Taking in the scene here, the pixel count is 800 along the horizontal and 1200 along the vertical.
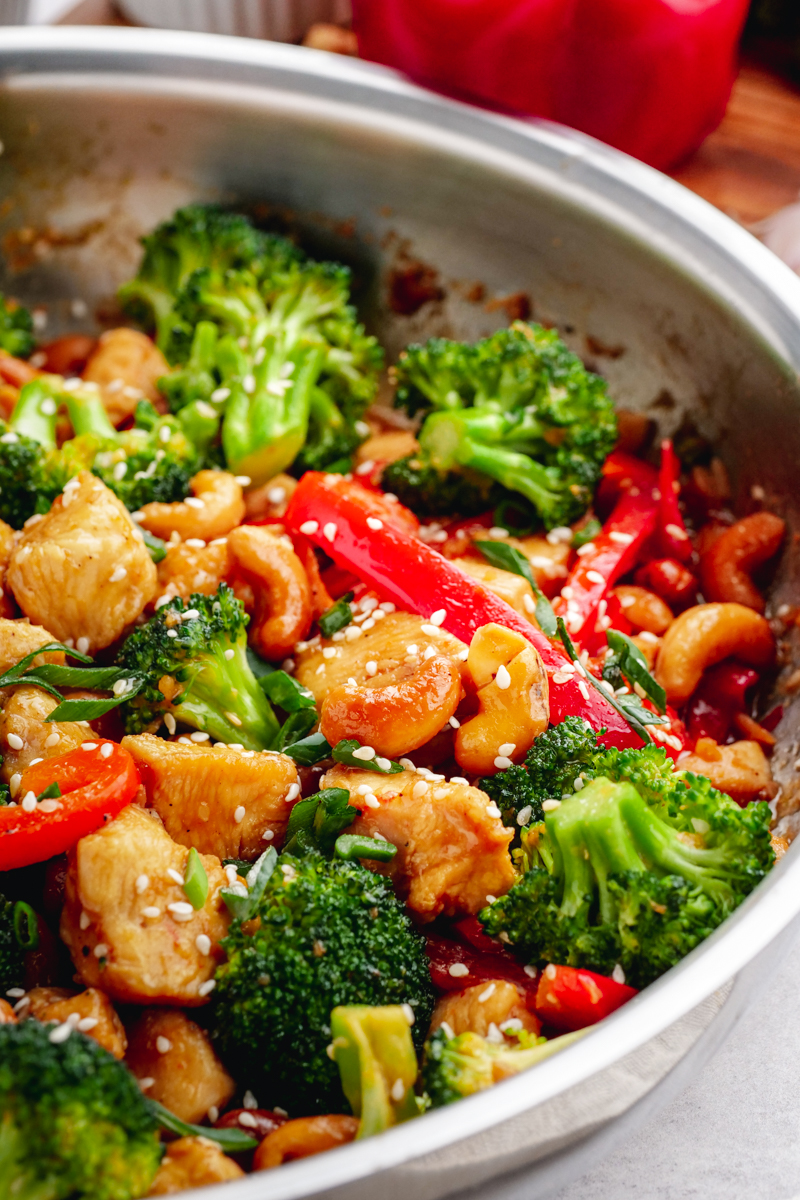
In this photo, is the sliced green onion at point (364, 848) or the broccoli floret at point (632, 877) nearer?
the broccoli floret at point (632, 877)

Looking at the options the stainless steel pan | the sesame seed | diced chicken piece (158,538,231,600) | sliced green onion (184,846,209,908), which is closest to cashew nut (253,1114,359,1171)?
sliced green onion (184,846,209,908)

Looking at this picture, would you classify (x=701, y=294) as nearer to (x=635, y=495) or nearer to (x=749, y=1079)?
(x=635, y=495)

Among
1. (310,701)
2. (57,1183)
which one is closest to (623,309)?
(310,701)

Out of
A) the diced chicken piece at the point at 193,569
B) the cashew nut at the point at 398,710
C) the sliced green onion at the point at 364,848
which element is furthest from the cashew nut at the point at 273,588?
the sliced green onion at the point at 364,848

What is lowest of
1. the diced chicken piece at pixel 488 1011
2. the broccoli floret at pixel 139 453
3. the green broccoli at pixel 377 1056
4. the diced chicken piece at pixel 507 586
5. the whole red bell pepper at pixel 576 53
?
the diced chicken piece at pixel 488 1011

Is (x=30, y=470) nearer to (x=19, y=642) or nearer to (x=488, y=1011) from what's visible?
(x=19, y=642)

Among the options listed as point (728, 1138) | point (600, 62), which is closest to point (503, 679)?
point (728, 1138)

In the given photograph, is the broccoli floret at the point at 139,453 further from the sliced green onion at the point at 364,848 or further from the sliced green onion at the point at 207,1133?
the sliced green onion at the point at 207,1133
